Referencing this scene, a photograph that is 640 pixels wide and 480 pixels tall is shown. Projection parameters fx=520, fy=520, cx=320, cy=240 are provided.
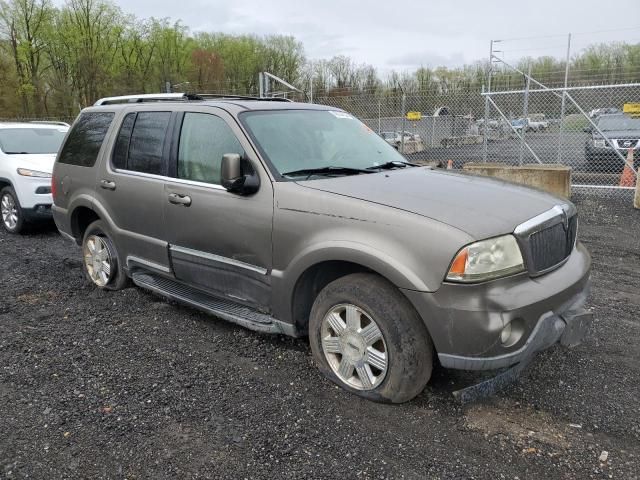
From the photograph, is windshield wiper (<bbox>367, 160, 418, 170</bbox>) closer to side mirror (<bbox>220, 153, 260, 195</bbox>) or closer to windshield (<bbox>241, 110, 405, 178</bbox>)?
windshield (<bbox>241, 110, 405, 178</bbox>)

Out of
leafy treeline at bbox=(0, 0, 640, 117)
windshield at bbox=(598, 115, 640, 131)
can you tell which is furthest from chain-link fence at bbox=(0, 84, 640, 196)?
leafy treeline at bbox=(0, 0, 640, 117)

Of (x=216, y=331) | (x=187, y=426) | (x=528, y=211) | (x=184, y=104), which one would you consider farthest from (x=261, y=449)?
(x=184, y=104)

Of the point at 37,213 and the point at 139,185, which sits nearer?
the point at 139,185

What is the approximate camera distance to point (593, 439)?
2760 mm

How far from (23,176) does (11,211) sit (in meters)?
0.74

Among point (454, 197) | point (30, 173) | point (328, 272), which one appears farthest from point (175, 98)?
point (30, 173)

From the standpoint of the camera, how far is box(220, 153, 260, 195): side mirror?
339 cm

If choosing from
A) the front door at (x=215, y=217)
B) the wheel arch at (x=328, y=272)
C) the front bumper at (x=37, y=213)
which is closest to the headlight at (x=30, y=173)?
the front bumper at (x=37, y=213)

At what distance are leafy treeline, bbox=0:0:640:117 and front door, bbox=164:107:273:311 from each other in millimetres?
18834

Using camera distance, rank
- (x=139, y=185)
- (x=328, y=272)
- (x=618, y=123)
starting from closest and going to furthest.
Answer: (x=328, y=272)
(x=139, y=185)
(x=618, y=123)

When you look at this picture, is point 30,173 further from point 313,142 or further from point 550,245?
point 550,245

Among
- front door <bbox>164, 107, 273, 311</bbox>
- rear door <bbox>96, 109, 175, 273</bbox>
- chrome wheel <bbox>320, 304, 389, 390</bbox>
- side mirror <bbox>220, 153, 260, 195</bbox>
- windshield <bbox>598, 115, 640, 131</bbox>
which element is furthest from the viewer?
windshield <bbox>598, 115, 640, 131</bbox>

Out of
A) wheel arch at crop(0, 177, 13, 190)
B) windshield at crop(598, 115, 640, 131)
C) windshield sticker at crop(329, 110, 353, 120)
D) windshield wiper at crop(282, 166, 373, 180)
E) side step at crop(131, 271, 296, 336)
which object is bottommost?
side step at crop(131, 271, 296, 336)

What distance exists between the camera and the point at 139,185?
4426mm
